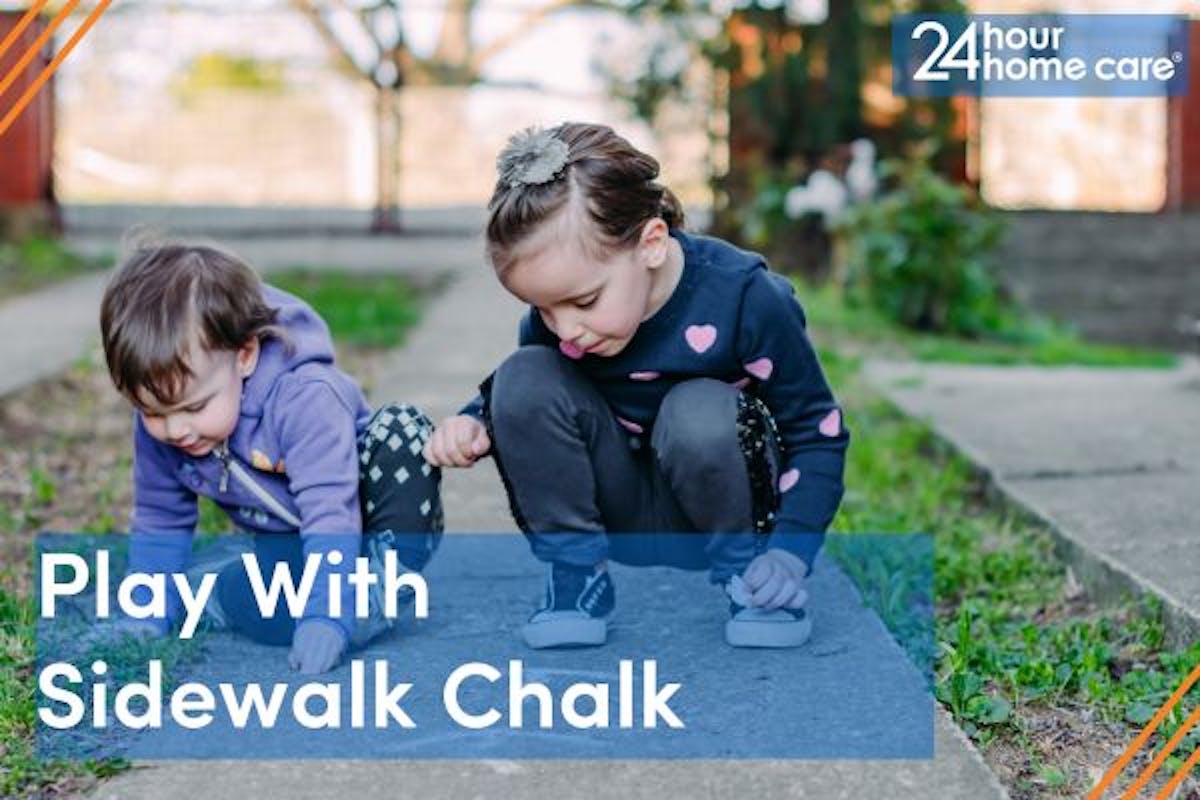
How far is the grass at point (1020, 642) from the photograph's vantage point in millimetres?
2086

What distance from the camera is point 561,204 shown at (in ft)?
7.38

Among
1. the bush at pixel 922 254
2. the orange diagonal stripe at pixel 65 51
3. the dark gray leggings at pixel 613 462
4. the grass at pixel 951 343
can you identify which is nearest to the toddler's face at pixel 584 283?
the dark gray leggings at pixel 613 462

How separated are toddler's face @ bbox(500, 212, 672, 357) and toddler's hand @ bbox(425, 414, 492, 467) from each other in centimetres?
21

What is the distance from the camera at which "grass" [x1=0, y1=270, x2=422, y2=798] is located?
1.98 m

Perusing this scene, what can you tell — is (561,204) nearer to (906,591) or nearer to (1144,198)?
(906,591)

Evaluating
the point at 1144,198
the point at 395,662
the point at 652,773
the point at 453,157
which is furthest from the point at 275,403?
the point at 453,157

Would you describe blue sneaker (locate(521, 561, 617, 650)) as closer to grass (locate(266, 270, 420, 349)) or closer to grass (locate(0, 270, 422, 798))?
Answer: grass (locate(0, 270, 422, 798))

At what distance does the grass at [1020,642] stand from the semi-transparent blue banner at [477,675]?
69 millimetres

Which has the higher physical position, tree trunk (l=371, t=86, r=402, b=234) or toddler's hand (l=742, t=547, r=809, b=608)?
tree trunk (l=371, t=86, r=402, b=234)

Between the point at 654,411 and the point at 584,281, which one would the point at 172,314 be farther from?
the point at 654,411

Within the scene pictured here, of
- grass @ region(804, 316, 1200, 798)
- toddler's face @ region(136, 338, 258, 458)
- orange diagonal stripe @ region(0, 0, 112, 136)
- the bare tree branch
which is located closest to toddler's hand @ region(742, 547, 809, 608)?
grass @ region(804, 316, 1200, 798)

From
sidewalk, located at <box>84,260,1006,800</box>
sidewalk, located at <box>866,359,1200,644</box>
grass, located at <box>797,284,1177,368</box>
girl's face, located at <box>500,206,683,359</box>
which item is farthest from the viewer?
grass, located at <box>797,284,1177,368</box>

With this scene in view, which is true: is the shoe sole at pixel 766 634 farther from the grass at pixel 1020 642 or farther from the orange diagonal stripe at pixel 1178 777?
the orange diagonal stripe at pixel 1178 777

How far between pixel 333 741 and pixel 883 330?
465cm
